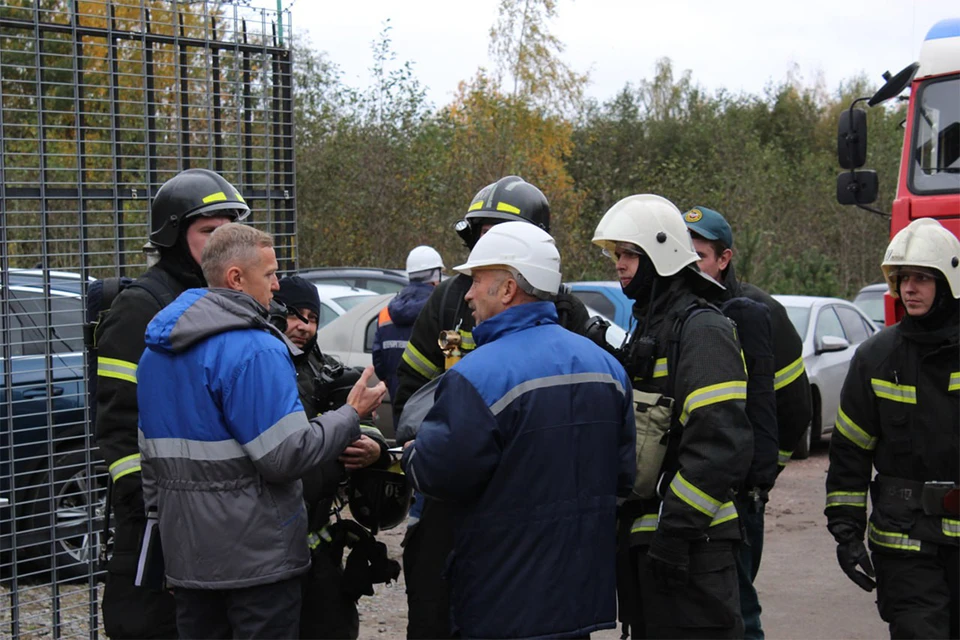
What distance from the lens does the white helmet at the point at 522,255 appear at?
3.37 meters

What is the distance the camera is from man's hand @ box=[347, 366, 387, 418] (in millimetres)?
3730

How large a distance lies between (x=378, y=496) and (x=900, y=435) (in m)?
2.11

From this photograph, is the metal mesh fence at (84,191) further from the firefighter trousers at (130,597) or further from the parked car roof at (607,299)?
the parked car roof at (607,299)

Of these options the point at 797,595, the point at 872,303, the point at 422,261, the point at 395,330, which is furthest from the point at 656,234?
the point at 872,303

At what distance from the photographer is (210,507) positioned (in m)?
3.39

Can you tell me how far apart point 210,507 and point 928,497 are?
2630 mm

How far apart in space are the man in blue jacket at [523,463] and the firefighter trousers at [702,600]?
469 mm

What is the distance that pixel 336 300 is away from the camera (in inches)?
467

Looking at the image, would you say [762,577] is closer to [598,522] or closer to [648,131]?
[598,522]

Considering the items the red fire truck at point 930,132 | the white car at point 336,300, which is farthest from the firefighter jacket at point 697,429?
the white car at point 336,300

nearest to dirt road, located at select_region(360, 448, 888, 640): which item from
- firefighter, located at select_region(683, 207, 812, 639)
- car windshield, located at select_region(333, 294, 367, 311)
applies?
firefighter, located at select_region(683, 207, 812, 639)

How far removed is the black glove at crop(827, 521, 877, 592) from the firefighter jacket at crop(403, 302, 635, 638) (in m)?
1.46

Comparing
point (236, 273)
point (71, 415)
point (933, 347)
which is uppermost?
point (236, 273)

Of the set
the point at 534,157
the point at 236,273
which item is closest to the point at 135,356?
the point at 236,273
